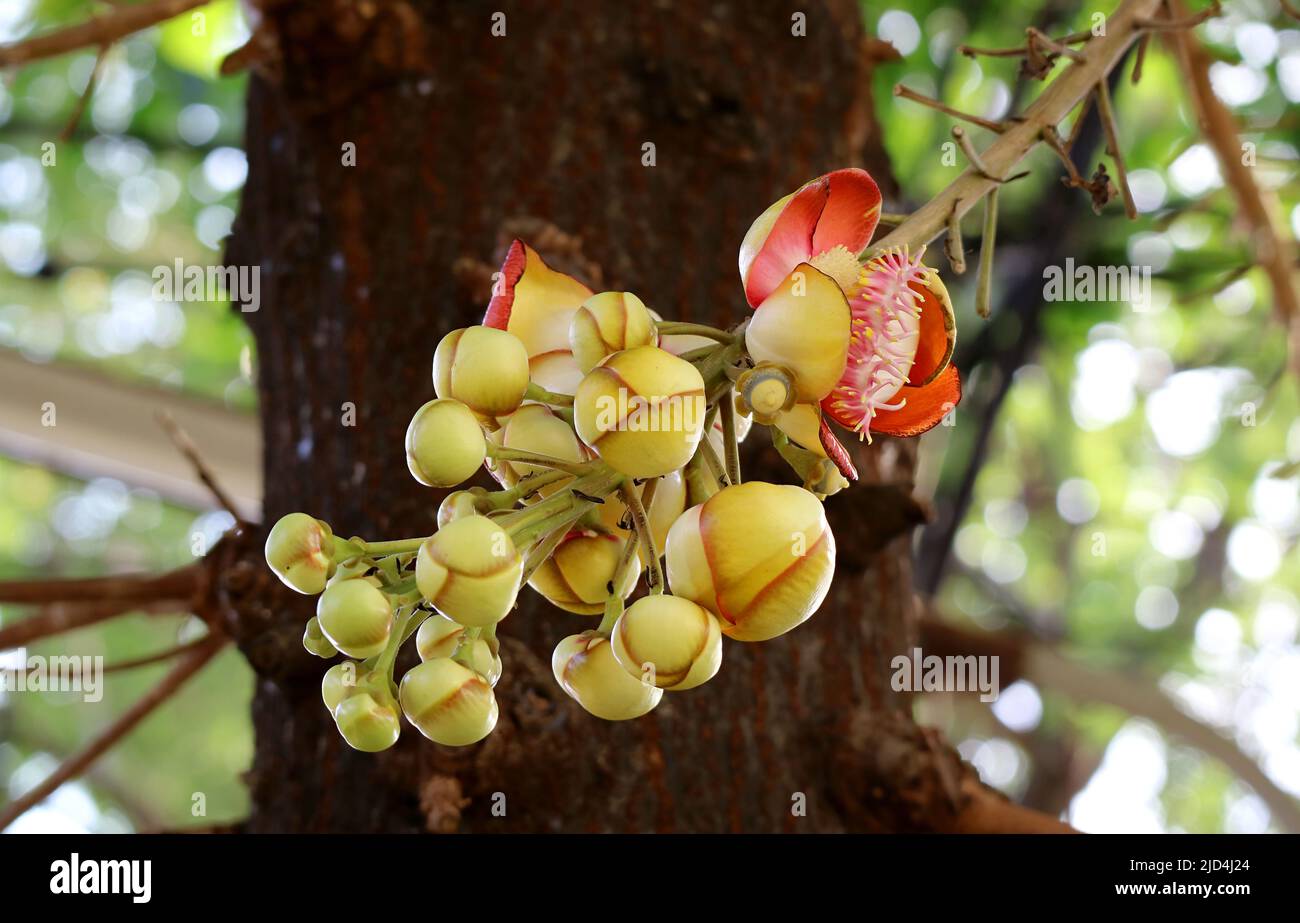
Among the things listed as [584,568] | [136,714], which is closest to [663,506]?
[584,568]

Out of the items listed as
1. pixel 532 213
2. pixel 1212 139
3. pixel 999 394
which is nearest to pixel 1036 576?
pixel 999 394

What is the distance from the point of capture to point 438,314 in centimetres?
110

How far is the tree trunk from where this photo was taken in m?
0.98

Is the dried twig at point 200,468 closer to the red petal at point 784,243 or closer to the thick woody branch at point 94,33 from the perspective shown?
the thick woody branch at point 94,33

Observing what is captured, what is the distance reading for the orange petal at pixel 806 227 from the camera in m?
0.48

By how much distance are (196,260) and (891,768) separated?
2.36 m

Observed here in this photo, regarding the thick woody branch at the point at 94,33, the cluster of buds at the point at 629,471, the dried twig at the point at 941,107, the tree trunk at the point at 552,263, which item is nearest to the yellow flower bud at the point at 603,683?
the cluster of buds at the point at 629,471

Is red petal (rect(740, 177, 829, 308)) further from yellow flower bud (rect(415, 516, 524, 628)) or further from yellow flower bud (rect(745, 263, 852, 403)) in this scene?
yellow flower bud (rect(415, 516, 524, 628))

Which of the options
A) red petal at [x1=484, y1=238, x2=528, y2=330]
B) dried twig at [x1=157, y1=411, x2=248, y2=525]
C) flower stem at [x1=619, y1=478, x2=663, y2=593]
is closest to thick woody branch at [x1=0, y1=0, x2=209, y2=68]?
dried twig at [x1=157, y1=411, x2=248, y2=525]

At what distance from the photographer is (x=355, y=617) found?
17.1 inches

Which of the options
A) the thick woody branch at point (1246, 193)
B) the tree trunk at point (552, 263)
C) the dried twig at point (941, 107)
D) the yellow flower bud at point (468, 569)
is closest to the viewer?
the yellow flower bud at point (468, 569)

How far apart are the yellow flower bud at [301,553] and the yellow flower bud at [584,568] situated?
0.08 meters

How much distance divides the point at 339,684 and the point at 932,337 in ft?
0.86

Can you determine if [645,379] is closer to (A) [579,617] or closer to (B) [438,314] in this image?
(A) [579,617]
